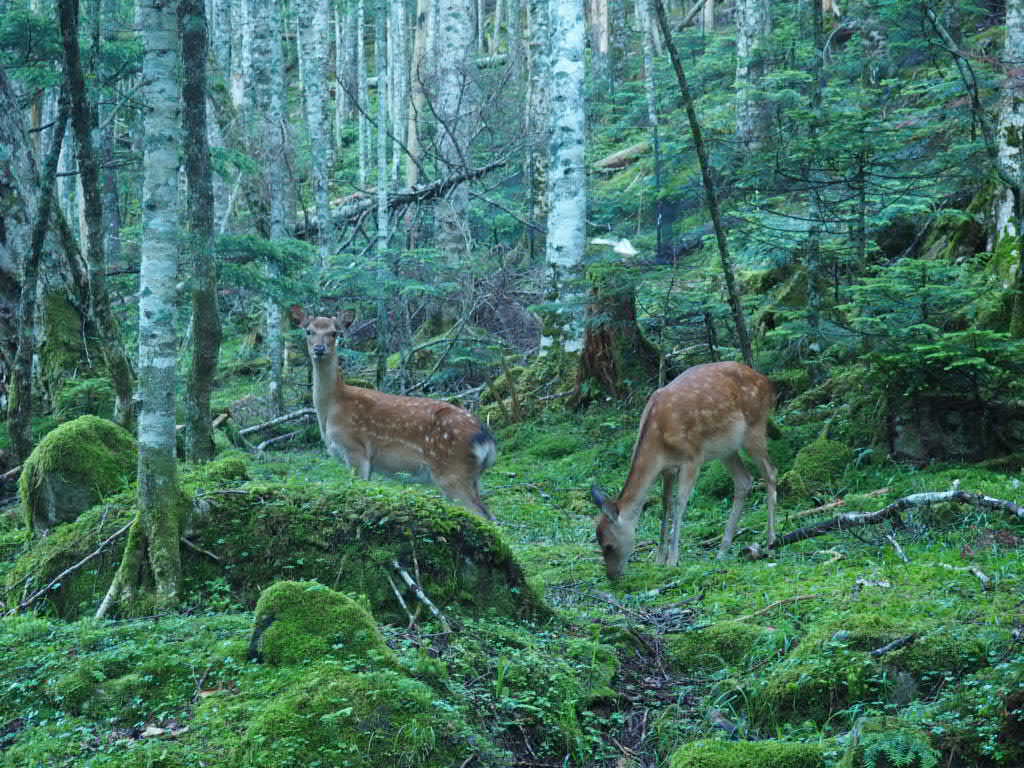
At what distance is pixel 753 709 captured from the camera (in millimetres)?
4930

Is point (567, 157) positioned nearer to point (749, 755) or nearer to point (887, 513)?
point (887, 513)

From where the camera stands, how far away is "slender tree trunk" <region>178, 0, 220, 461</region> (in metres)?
8.54

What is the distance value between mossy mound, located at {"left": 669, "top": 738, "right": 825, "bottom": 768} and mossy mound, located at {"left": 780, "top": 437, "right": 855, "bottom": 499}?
18.0ft

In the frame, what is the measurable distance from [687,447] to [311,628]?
4.64 meters

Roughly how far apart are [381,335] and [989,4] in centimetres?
1389

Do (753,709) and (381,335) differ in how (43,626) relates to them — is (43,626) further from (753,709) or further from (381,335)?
(381,335)

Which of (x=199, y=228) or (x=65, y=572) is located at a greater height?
(x=199, y=228)

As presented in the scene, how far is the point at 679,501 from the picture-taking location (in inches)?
334

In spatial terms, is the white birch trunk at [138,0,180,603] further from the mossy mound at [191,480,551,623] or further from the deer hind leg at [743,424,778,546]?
the deer hind leg at [743,424,778,546]

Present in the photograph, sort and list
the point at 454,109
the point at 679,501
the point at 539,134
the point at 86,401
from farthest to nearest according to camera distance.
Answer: the point at 454,109 → the point at 539,134 → the point at 86,401 → the point at 679,501

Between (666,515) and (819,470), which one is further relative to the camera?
(819,470)

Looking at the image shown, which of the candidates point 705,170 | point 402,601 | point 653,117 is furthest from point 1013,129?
point 653,117

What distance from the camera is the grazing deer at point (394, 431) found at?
1002 cm

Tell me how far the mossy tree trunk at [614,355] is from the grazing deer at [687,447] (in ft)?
11.9
